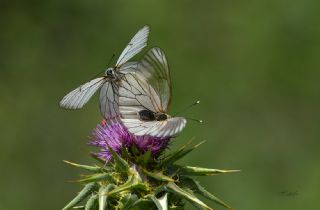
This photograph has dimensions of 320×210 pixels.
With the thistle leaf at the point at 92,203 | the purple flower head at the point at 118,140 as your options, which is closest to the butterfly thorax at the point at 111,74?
the purple flower head at the point at 118,140

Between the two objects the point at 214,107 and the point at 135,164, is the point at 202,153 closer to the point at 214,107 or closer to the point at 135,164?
the point at 214,107

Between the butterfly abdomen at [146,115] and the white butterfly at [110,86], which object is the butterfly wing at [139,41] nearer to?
the white butterfly at [110,86]

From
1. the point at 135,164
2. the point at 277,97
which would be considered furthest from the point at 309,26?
the point at 135,164

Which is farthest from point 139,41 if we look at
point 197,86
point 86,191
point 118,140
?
point 197,86

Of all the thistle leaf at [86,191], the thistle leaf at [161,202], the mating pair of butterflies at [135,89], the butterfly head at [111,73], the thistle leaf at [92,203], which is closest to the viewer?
the thistle leaf at [161,202]

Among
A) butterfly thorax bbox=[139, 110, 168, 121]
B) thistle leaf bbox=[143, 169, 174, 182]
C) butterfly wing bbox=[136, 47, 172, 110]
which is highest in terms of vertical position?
butterfly wing bbox=[136, 47, 172, 110]

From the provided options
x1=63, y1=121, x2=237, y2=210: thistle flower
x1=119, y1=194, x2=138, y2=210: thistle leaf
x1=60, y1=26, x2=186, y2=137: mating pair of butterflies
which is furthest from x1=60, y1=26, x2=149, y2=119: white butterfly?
x1=119, y1=194, x2=138, y2=210: thistle leaf

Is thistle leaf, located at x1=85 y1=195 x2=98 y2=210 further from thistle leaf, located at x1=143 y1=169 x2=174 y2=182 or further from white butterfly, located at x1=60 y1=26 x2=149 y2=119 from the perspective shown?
→ white butterfly, located at x1=60 y1=26 x2=149 y2=119
